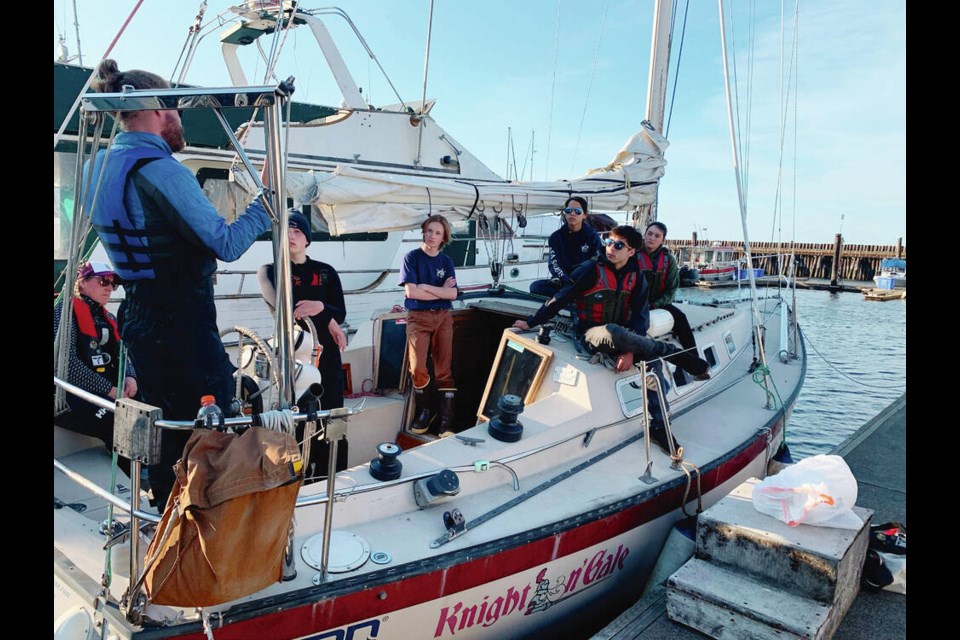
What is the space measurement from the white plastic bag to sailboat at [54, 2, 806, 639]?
581 millimetres

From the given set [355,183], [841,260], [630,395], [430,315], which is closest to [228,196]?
[355,183]

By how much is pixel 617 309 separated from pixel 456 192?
204 cm

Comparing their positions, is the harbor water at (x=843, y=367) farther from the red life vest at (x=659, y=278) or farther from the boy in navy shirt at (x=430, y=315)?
the boy in navy shirt at (x=430, y=315)

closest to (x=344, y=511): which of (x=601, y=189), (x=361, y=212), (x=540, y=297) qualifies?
(x=361, y=212)

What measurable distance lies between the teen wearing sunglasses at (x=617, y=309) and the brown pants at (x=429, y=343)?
26.7 inches

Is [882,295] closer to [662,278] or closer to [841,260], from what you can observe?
[841,260]

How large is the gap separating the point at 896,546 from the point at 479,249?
1134 cm

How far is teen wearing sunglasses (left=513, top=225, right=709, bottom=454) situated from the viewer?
438 centimetres

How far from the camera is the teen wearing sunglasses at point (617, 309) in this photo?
4383mm

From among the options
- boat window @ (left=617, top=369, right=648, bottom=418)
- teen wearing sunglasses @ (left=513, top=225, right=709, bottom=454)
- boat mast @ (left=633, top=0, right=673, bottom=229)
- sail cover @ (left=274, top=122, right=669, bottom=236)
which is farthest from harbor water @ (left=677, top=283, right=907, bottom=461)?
boat mast @ (left=633, top=0, right=673, bottom=229)

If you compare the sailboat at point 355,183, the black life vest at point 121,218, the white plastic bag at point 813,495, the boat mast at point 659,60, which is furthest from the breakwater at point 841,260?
the black life vest at point 121,218

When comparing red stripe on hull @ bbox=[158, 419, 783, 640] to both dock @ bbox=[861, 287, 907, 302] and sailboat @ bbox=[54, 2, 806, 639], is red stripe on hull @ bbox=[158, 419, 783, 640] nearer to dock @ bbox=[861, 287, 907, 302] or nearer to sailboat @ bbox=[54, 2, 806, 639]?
sailboat @ bbox=[54, 2, 806, 639]

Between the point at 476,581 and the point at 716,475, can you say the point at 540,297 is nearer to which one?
the point at 716,475

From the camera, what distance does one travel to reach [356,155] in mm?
11930
